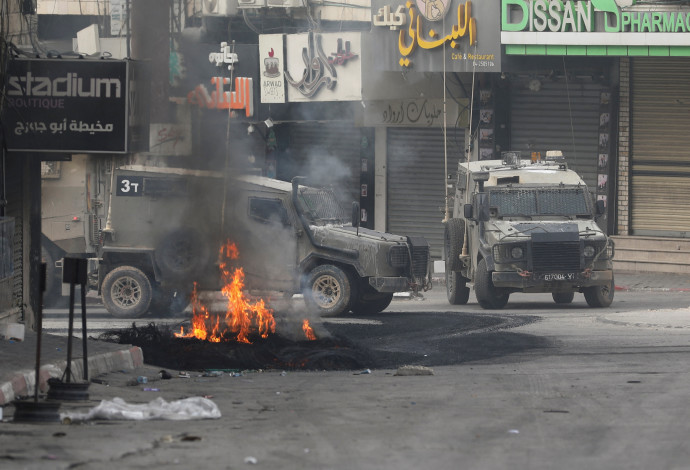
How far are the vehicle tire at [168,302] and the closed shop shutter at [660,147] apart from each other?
38.1 feet

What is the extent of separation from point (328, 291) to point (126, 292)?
10.9 ft

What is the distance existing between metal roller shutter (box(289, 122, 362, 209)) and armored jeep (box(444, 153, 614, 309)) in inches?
375

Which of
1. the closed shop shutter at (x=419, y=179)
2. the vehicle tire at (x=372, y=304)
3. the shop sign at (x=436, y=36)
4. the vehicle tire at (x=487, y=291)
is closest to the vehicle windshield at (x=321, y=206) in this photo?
the vehicle tire at (x=372, y=304)

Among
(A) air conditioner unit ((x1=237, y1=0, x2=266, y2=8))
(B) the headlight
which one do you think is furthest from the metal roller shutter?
(B) the headlight

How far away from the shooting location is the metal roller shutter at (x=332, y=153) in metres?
31.0

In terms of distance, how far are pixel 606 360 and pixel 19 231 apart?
738cm

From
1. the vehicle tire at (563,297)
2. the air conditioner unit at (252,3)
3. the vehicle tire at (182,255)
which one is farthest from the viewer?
the air conditioner unit at (252,3)

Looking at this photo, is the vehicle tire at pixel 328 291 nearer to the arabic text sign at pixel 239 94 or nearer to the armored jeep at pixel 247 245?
the armored jeep at pixel 247 245

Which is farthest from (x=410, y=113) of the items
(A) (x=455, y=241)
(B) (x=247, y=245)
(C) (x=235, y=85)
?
(B) (x=247, y=245)

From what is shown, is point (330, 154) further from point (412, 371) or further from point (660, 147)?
point (412, 371)

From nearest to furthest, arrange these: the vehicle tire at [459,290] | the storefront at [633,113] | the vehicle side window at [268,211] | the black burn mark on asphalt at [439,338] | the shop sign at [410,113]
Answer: the black burn mark on asphalt at [439,338] < the vehicle side window at [268,211] < the vehicle tire at [459,290] < the storefront at [633,113] < the shop sign at [410,113]

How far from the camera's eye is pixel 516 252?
19.2 meters

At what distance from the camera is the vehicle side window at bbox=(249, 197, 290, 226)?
1925 cm

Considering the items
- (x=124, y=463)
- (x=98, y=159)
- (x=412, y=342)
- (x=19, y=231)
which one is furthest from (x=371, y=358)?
(x=98, y=159)
